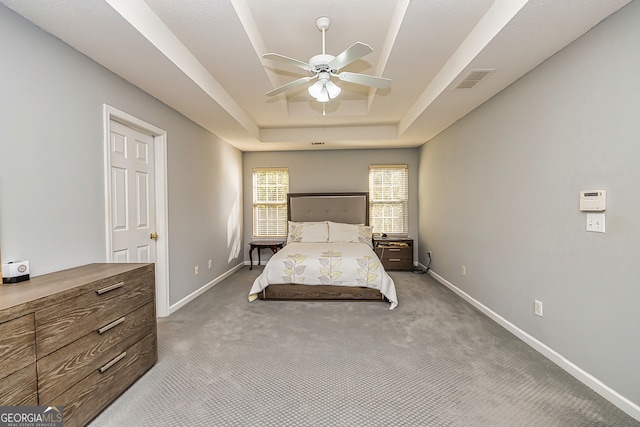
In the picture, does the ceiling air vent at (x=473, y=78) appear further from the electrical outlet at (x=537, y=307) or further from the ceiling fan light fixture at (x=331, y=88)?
the electrical outlet at (x=537, y=307)

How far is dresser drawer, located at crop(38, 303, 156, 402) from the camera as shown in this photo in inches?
52.9

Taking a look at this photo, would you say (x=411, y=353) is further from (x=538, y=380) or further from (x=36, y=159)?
(x=36, y=159)

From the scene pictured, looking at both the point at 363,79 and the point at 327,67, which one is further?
the point at 363,79

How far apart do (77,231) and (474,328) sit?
364 cm

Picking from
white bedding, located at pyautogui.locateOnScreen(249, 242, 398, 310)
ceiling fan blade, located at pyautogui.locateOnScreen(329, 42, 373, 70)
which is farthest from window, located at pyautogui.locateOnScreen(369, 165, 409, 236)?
ceiling fan blade, located at pyautogui.locateOnScreen(329, 42, 373, 70)

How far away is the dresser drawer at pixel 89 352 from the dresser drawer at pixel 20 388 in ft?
0.09

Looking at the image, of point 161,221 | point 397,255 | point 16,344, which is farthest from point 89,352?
point 397,255

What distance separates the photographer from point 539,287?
7.70ft

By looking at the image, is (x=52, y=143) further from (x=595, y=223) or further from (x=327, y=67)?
(x=595, y=223)

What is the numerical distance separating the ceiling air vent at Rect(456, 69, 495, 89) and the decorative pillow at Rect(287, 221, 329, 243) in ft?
10.5

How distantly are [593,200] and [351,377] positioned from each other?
2072mm

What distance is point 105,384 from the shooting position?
167 cm
